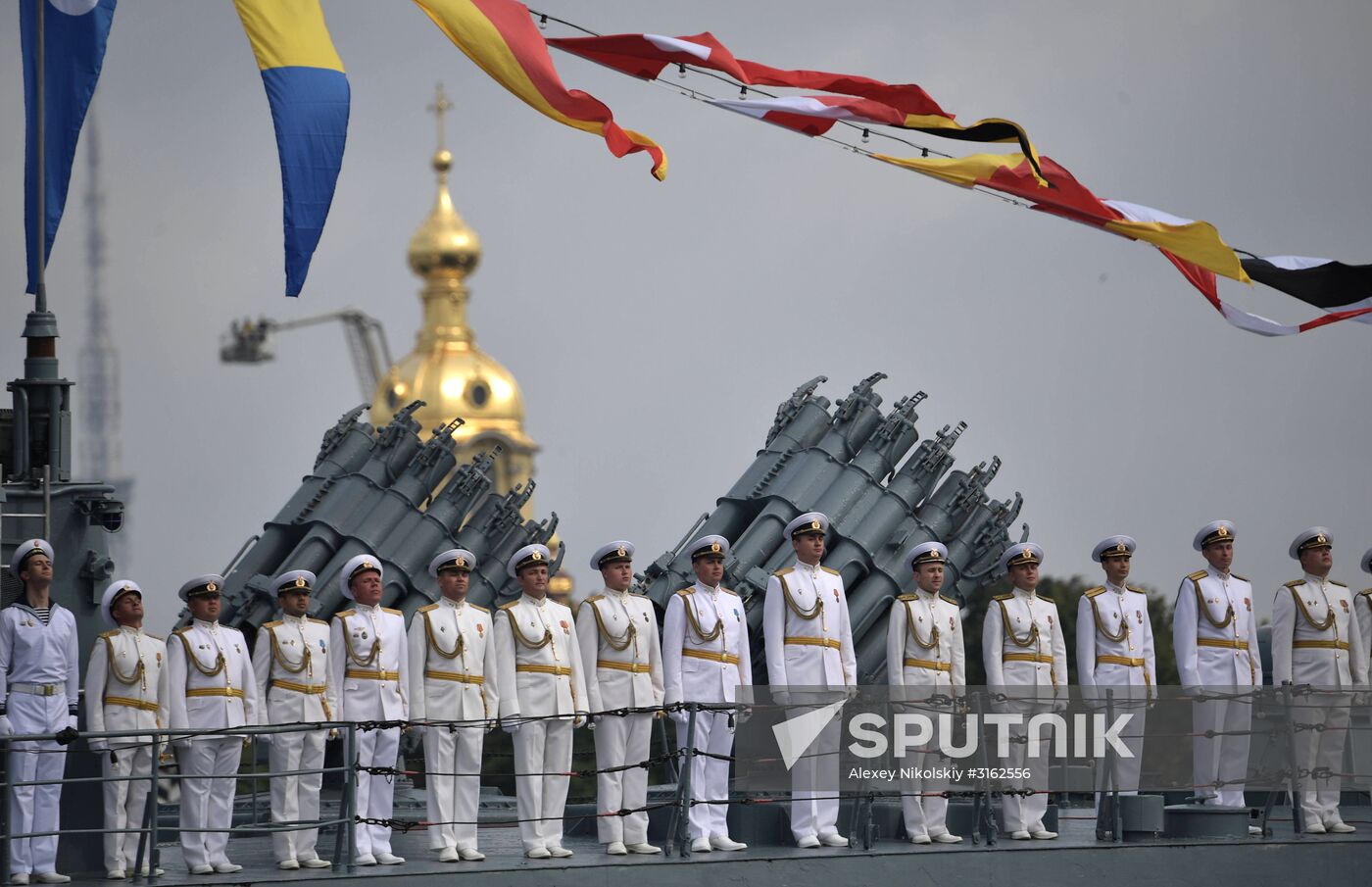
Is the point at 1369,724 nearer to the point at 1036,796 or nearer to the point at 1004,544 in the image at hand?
the point at 1036,796

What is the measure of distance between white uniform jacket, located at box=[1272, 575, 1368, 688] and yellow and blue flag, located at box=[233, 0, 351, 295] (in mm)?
5668

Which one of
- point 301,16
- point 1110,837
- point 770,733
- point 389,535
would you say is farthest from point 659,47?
point 389,535

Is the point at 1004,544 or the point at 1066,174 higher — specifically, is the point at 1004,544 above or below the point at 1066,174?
below

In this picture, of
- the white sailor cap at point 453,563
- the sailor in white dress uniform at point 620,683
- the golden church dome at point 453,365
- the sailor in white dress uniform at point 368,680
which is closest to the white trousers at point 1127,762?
the sailor in white dress uniform at point 620,683

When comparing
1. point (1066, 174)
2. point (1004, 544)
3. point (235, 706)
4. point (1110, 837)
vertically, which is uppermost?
point (1066, 174)

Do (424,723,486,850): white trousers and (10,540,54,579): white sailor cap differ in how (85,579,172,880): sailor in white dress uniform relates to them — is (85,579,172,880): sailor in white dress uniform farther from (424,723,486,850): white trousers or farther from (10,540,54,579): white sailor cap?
(424,723,486,850): white trousers

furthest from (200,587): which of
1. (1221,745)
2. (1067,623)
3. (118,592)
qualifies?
(1067,623)

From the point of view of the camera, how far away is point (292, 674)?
34.8 feet

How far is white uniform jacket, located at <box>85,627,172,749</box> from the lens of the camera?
32.8 ft

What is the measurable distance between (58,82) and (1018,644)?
20.2 feet

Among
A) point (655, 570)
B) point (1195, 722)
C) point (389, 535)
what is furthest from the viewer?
point (389, 535)

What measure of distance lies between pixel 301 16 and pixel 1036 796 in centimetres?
577

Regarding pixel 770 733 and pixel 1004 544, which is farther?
pixel 1004 544

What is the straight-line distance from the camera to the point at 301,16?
39.4 feet
